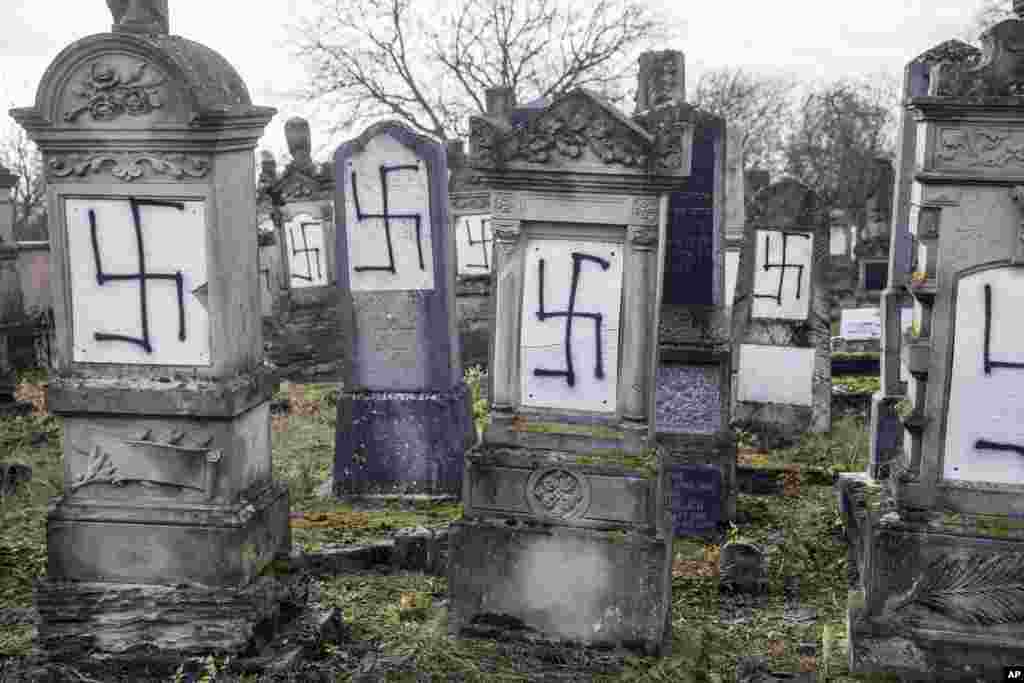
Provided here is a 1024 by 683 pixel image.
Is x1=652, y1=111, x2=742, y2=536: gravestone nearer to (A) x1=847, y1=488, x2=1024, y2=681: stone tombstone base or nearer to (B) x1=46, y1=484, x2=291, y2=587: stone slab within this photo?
(A) x1=847, y1=488, x2=1024, y2=681: stone tombstone base

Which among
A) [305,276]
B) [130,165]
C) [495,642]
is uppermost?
[130,165]

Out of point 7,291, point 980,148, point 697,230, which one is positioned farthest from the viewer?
point 7,291

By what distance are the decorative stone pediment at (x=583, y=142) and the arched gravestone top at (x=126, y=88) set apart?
1263 mm

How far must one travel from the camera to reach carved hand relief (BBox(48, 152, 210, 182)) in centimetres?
505

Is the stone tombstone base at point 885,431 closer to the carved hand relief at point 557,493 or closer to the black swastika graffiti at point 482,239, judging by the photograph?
the carved hand relief at point 557,493

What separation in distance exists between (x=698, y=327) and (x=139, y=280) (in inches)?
160

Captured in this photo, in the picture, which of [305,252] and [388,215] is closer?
[388,215]

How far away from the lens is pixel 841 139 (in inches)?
1654

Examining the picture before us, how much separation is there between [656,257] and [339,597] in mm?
2771

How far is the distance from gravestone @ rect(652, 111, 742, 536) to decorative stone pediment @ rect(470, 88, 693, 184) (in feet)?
7.21

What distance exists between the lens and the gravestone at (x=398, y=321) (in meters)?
8.20

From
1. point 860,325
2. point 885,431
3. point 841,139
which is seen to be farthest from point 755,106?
point 885,431

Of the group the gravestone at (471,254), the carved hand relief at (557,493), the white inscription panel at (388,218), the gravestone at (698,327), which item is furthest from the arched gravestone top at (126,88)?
the gravestone at (471,254)

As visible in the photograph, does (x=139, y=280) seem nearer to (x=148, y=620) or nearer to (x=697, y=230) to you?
(x=148, y=620)
